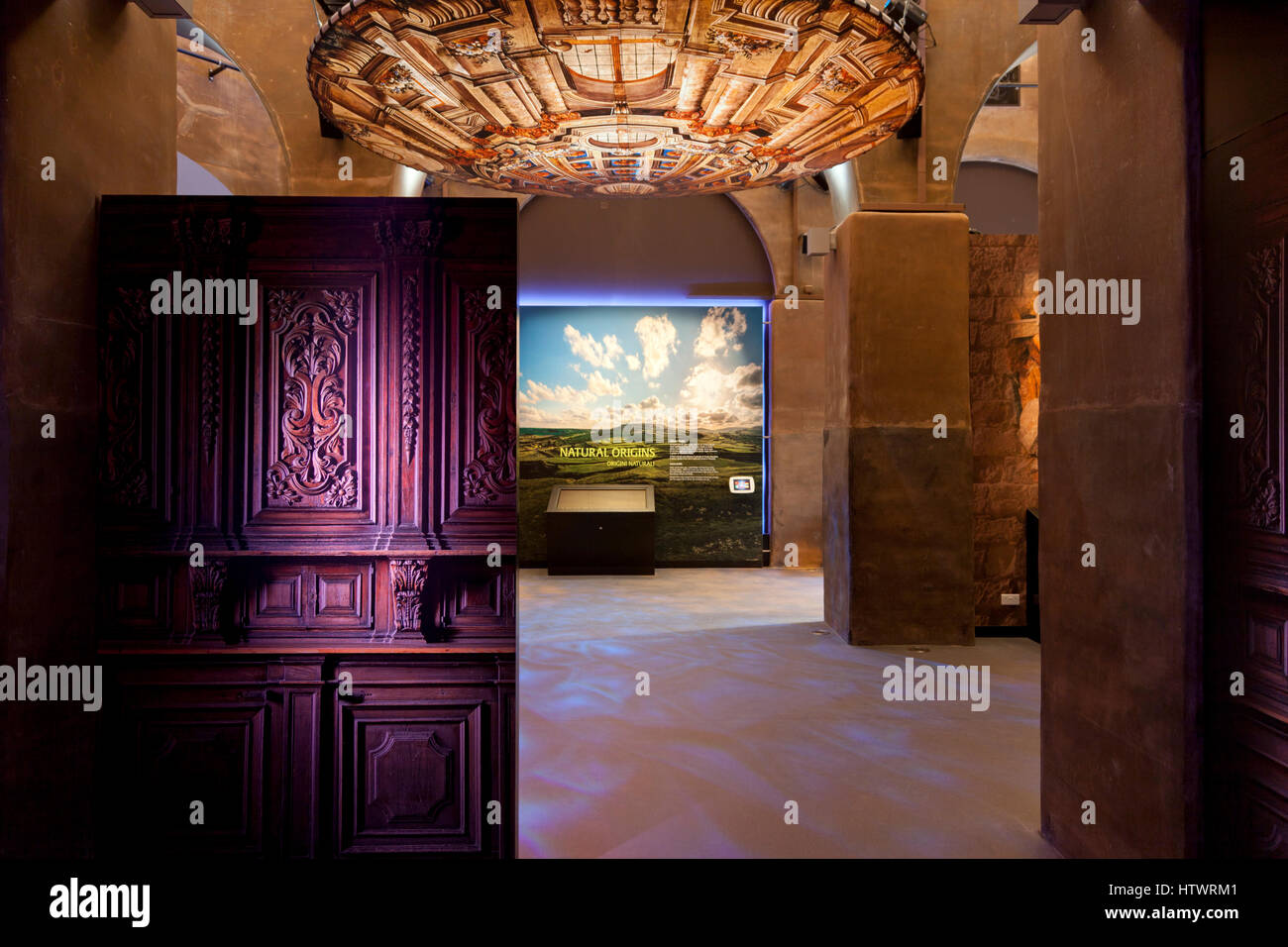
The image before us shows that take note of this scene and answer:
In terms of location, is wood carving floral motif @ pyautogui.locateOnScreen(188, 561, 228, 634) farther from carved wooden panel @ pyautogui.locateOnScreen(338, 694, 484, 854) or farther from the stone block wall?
the stone block wall

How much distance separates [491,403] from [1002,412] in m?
6.78

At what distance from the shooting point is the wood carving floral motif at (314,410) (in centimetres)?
351

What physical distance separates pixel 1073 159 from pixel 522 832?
167 inches

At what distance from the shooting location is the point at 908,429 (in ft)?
25.5

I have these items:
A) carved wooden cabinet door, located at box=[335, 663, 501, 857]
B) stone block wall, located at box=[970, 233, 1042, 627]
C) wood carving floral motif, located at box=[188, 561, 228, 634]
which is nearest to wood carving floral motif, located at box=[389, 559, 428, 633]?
carved wooden cabinet door, located at box=[335, 663, 501, 857]

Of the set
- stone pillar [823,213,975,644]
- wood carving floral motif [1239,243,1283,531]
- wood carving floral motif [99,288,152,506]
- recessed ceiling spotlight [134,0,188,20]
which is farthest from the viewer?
stone pillar [823,213,975,644]

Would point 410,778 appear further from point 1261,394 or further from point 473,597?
point 1261,394

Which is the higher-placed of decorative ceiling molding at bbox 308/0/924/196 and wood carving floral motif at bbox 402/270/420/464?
decorative ceiling molding at bbox 308/0/924/196

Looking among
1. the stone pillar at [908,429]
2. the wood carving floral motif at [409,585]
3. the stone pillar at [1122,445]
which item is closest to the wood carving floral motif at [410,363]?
the wood carving floral motif at [409,585]

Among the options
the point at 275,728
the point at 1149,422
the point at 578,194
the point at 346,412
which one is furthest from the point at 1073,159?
the point at 275,728

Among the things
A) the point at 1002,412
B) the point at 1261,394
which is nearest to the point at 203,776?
the point at 1261,394

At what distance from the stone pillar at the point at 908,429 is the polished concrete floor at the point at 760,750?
1.78ft

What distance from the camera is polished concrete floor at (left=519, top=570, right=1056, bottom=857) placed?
381 centimetres

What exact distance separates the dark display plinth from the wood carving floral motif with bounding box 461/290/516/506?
9.28 m
